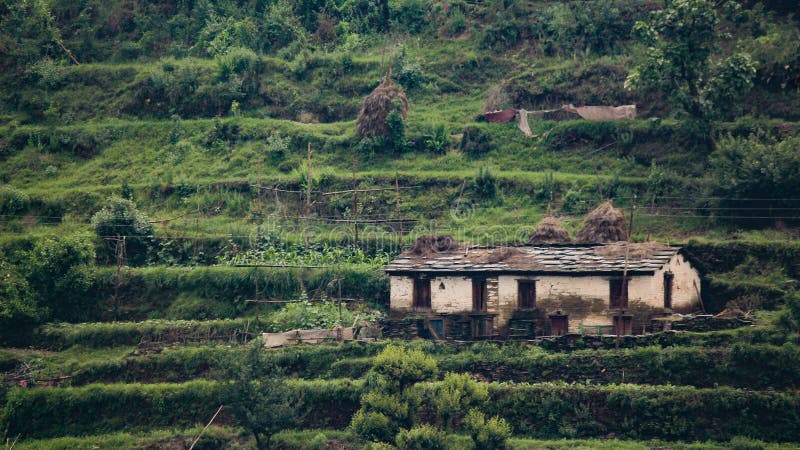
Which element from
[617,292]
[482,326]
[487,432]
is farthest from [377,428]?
[617,292]

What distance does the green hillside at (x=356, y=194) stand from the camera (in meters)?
37.1

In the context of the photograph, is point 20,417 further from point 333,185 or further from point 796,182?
point 796,182

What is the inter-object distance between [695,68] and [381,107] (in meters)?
14.6

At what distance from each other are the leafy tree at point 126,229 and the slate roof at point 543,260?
12.0 m

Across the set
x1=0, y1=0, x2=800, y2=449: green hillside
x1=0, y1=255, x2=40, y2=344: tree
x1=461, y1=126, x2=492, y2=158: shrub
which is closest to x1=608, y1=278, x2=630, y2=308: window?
x1=0, y1=0, x2=800, y2=449: green hillside

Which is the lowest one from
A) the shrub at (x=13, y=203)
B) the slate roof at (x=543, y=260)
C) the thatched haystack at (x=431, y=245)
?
the slate roof at (x=543, y=260)

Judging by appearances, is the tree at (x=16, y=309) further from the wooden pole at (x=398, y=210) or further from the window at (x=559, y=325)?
the window at (x=559, y=325)

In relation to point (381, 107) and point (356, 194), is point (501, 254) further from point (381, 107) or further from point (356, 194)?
point (381, 107)

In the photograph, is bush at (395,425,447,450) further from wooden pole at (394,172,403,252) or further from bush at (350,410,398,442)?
wooden pole at (394,172,403,252)

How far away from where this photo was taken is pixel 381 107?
52.7 m

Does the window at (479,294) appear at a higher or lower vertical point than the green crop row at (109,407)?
higher

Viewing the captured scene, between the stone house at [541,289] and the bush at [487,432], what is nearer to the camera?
the bush at [487,432]

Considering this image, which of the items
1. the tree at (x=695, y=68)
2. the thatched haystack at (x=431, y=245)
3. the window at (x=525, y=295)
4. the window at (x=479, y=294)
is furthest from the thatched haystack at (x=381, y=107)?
the window at (x=525, y=295)

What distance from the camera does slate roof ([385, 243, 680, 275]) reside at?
4009 cm
